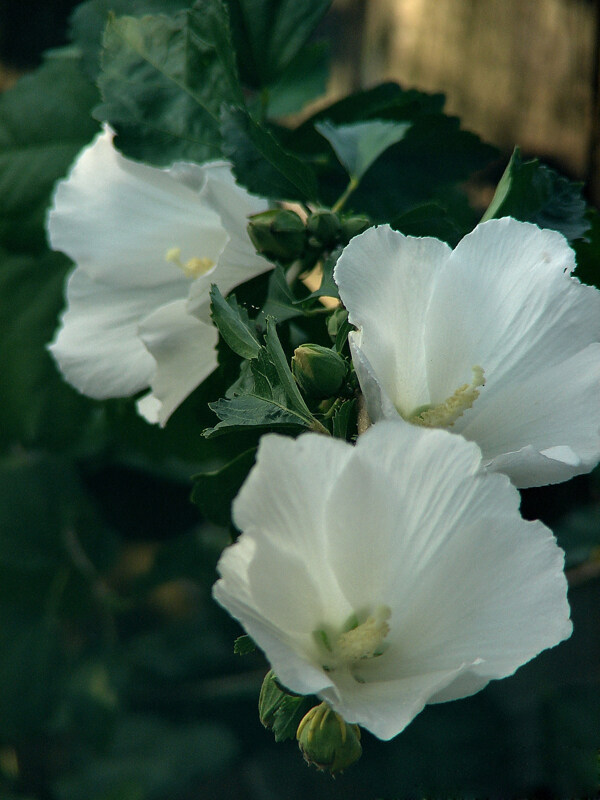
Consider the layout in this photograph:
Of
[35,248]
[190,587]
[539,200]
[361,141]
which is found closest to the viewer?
[539,200]

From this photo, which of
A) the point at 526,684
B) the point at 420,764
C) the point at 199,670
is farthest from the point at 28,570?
the point at 526,684

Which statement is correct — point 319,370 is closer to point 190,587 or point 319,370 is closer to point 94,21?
point 94,21

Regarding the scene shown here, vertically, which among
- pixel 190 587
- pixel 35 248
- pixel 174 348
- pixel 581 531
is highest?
pixel 174 348

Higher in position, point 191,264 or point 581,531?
point 191,264

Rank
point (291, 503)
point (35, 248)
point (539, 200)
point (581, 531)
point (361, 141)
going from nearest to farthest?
point (291, 503), point (539, 200), point (361, 141), point (35, 248), point (581, 531)

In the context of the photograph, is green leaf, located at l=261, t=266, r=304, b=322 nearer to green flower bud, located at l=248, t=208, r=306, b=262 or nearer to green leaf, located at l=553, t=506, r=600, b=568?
green flower bud, located at l=248, t=208, r=306, b=262

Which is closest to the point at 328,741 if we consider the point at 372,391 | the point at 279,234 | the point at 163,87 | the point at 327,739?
the point at 327,739

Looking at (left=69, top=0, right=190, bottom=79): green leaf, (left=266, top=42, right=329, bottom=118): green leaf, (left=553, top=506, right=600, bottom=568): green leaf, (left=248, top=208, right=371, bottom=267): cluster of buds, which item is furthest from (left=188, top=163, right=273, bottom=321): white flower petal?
(left=553, top=506, right=600, bottom=568): green leaf

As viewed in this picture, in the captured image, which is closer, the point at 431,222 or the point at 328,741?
the point at 328,741

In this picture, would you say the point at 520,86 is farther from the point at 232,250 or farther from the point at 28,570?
the point at 28,570
